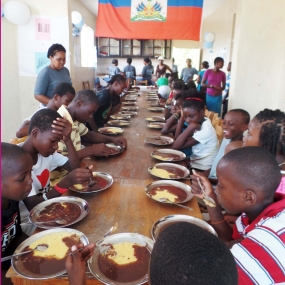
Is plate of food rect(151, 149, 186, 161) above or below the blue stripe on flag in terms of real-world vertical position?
below

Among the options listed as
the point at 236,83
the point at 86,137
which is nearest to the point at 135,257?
the point at 86,137

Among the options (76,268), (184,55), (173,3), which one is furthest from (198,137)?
(184,55)

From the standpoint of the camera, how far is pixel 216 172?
1.18 meters

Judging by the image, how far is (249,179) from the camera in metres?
1.03

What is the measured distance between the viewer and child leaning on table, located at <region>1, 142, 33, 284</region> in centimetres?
120

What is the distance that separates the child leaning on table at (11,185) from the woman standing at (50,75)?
2.16m

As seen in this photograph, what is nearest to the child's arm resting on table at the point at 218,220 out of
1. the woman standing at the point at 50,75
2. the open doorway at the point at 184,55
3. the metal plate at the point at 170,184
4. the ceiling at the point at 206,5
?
the metal plate at the point at 170,184

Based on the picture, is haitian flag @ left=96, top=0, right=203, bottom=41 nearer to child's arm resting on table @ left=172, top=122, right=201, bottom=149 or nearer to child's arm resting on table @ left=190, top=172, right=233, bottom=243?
child's arm resting on table @ left=172, top=122, right=201, bottom=149

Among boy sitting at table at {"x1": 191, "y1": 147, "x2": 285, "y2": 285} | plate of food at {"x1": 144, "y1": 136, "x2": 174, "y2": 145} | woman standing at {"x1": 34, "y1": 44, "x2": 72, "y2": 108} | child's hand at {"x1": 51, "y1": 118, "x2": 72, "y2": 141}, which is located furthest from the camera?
woman standing at {"x1": 34, "y1": 44, "x2": 72, "y2": 108}

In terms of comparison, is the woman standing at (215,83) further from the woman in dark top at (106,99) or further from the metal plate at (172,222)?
the metal plate at (172,222)

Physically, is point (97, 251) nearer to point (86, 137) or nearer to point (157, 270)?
point (157, 270)

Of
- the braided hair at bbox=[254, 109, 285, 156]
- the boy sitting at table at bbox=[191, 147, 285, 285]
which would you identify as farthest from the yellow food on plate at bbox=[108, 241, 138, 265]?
the braided hair at bbox=[254, 109, 285, 156]

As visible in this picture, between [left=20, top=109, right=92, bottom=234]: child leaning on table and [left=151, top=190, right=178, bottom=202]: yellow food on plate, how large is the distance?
1.31 feet

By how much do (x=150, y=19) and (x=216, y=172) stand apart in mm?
4134
